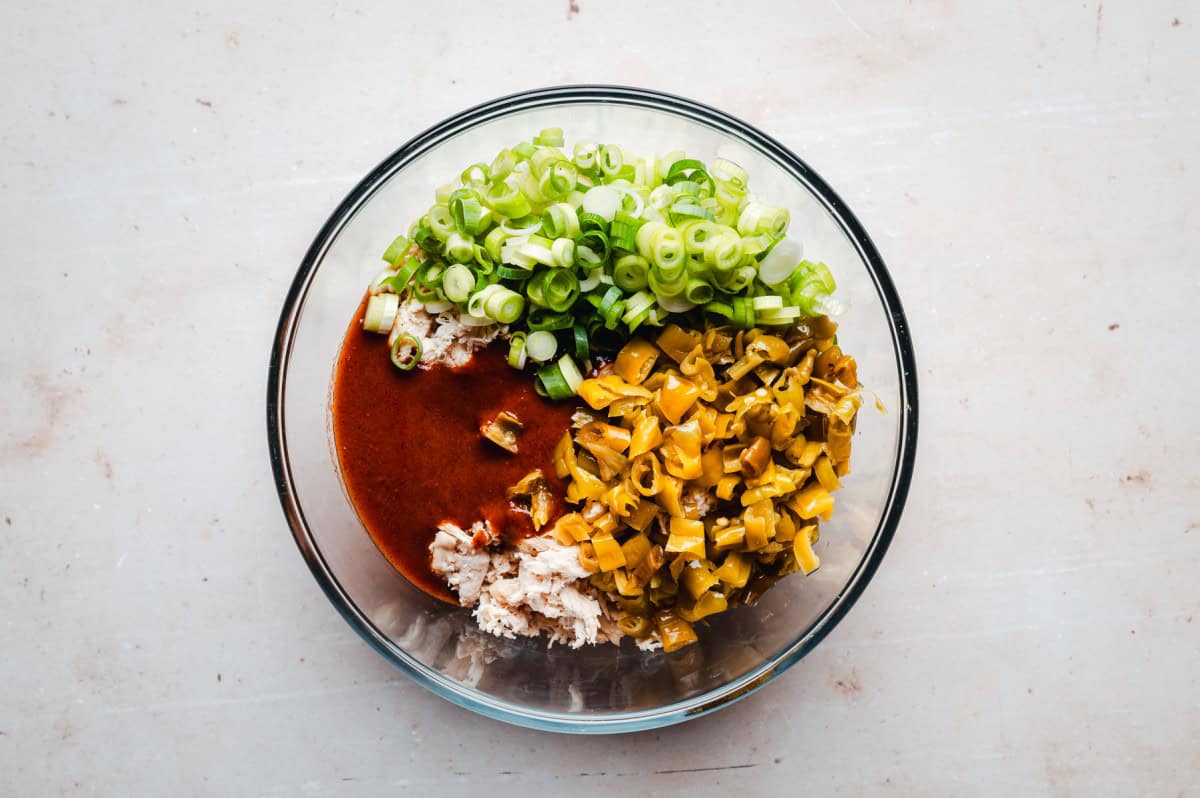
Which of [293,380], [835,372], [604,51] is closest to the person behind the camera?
[835,372]

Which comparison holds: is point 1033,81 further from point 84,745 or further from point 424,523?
point 84,745

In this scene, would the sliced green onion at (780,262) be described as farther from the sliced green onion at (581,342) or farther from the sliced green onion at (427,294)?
the sliced green onion at (427,294)

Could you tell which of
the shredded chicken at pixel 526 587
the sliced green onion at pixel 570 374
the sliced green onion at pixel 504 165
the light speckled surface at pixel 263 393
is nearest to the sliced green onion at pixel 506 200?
the sliced green onion at pixel 504 165

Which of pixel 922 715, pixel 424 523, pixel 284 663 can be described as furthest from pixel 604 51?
pixel 922 715

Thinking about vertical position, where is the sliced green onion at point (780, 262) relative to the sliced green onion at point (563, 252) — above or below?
above

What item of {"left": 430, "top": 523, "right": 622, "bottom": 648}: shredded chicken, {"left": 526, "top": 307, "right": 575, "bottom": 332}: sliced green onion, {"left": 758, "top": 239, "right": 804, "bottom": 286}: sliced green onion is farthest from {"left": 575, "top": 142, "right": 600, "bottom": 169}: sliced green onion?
{"left": 430, "top": 523, "right": 622, "bottom": 648}: shredded chicken

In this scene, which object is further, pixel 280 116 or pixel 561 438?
pixel 280 116
